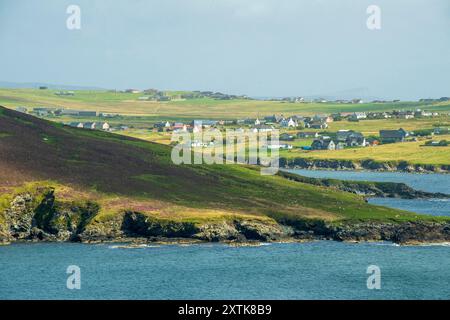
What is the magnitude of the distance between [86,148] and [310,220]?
4842 cm

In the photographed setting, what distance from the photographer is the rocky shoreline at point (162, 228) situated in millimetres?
127750

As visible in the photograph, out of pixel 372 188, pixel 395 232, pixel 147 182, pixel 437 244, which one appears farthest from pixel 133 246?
pixel 372 188

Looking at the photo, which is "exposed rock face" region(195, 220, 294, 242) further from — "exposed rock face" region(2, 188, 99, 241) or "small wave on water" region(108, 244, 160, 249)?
"exposed rock face" region(2, 188, 99, 241)

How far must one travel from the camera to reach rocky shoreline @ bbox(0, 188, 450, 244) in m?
128

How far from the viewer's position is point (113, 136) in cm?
19325

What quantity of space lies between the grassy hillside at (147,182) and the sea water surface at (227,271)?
1298 cm

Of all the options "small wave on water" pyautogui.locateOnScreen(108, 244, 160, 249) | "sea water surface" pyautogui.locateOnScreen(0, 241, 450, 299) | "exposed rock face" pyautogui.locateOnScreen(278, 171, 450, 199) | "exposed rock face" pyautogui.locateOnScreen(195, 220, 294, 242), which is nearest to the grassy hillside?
"exposed rock face" pyautogui.locateOnScreen(195, 220, 294, 242)

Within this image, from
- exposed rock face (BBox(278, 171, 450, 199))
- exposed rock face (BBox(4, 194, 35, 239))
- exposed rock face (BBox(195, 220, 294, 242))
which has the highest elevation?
exposed rock face (BBox(4, 194, 35, 239))

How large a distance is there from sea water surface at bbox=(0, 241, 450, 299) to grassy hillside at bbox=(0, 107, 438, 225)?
42.6 ft

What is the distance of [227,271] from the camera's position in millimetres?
106688

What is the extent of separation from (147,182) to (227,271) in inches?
1752

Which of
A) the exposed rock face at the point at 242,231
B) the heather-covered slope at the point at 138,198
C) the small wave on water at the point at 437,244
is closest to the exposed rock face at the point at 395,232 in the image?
the small wave on water at the point at 437,244
